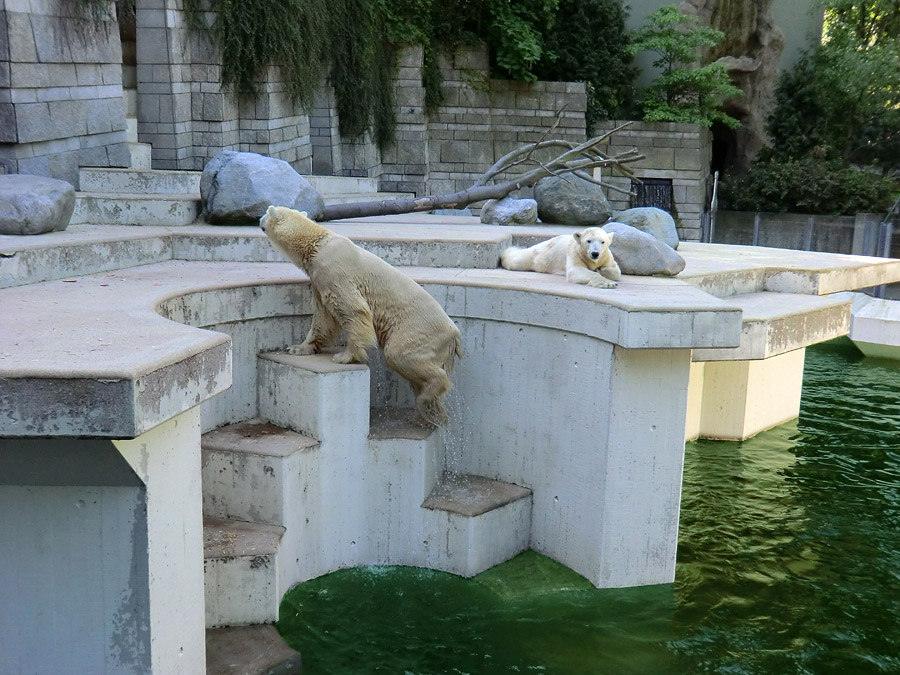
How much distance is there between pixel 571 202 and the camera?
7434 mm

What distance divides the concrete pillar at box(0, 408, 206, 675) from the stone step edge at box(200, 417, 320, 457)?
1.40 metres

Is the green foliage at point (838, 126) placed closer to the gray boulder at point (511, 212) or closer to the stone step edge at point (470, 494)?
the gray boulder at point (511, 212)

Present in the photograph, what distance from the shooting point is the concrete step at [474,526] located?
4.76 meters

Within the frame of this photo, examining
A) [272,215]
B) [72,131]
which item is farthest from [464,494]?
[72,131]

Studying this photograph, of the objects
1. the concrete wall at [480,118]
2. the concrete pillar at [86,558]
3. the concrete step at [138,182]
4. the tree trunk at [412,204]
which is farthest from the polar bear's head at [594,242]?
the concrete wall at [480,118]

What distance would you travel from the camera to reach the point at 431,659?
4.01 m

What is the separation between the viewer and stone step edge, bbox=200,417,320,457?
4.49m

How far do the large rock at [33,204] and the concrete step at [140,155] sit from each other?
256 centimetres

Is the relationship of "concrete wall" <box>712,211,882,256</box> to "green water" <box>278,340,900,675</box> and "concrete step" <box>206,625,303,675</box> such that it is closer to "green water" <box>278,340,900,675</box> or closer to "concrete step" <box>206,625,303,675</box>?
"green water" <box>278,340,900,675</box>

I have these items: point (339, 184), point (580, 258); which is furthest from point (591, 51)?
point (580, 258)

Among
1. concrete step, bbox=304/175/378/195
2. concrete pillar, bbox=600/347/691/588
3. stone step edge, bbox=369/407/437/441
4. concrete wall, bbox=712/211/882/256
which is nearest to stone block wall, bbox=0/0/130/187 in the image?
concrete step, bbox=304/175/378/195

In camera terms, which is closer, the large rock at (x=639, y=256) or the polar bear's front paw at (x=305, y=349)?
the polar bear's front paw at (x=305, y=349)

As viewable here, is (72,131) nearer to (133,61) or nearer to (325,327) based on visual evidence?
(133,61)

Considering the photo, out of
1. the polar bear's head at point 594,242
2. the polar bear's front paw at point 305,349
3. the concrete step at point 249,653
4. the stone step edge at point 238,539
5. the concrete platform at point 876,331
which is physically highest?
the polar bear's head at point 594,242
